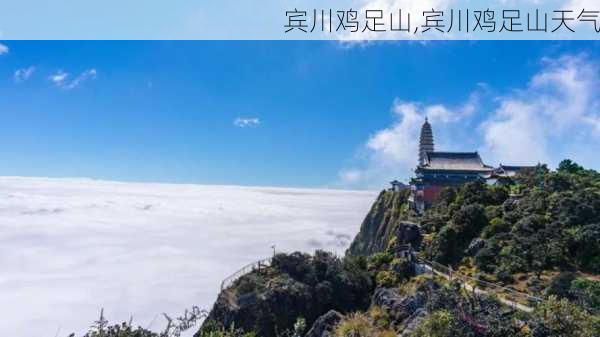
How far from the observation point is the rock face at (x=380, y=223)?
180 feet

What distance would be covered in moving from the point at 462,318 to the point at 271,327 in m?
15.3

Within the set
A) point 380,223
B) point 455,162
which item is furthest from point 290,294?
point 380,223

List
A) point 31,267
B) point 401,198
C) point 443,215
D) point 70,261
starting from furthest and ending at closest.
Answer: point 70,261 < point 31,267 < point 401,198 < point 443,215

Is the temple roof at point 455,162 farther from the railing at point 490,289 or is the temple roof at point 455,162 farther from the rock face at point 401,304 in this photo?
the rock face at point 401,304

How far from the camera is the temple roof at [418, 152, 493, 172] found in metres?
51.0

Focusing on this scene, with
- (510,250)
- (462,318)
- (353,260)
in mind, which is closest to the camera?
(462,318)

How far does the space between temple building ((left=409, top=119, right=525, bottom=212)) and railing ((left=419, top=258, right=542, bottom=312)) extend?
21207 millimetres

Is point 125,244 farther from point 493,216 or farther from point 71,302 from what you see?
point 493,216

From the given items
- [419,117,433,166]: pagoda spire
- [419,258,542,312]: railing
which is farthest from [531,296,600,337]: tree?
[419,117,433,166]: pagoda spire

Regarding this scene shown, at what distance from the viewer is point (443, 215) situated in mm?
35281

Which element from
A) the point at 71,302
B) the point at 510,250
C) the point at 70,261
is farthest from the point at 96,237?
the point at 510,250

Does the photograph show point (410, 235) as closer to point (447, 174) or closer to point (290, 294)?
point (290, 294)

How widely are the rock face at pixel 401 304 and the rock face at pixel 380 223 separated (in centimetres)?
2884

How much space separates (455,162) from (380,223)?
52.1ft
